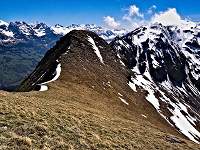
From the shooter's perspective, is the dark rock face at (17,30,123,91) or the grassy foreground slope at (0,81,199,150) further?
the dark rock face at (17,30,123,91)

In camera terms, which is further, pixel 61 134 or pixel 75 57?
pixel 75 57

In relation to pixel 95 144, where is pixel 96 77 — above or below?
above

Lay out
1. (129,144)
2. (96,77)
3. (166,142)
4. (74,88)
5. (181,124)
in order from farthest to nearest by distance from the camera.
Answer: (181,124) < (96,77) < (74,88) < (166,142) < (129,144)

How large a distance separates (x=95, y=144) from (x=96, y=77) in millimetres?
81438

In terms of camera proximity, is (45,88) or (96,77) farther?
(96,77)

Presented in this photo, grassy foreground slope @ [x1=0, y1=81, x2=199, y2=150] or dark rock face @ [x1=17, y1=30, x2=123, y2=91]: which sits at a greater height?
dark rock face @ [x1=17, y1=30, x2=123, y2=91]

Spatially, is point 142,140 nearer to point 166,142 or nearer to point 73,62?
point 166,142

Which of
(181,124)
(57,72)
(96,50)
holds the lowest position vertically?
(181,124)

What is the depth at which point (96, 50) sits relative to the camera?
5605 inches

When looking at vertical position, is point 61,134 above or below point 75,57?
below

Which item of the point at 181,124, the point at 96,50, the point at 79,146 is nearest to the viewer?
the point at 79,146

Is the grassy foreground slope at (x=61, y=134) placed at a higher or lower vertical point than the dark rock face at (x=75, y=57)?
lower

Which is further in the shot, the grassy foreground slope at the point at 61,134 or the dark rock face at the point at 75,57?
the dark rock face at the point at 75,57

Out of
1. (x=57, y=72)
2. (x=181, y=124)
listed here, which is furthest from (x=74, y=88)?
(x=181, y=124)
